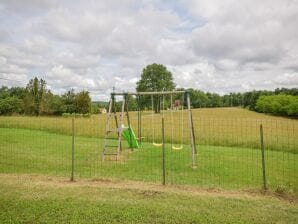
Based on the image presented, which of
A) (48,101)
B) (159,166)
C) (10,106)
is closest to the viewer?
(159,166)

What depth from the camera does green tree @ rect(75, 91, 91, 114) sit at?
52.7 metres

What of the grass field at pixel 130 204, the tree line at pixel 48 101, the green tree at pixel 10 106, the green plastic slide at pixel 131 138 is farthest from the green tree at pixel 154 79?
the grass field at pixel 130 204

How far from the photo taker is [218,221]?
16.4 feet

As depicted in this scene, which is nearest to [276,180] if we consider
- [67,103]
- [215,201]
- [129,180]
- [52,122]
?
[215,201]

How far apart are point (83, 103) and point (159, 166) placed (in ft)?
146

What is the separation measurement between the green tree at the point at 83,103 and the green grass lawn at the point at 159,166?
38.7 metres

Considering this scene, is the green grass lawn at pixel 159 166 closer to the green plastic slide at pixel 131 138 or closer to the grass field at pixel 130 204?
the green plastic slide at pixel 131 138

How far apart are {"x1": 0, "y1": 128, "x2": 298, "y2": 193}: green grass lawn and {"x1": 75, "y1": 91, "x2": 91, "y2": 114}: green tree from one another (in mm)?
38749

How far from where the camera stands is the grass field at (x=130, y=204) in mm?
5117

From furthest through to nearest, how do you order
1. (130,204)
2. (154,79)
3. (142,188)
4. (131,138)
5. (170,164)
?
(154,79) → (131,138) → (170,164) → (142,188) → (130,204)

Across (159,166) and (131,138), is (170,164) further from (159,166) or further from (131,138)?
(131,138)

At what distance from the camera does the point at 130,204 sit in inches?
230

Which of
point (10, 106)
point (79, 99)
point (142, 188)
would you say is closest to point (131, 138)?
point (142, 188)

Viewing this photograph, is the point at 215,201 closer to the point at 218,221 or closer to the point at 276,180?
the point at 218,221
